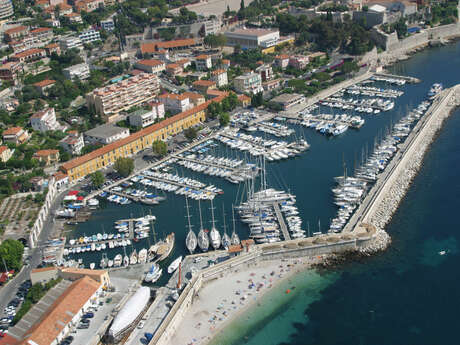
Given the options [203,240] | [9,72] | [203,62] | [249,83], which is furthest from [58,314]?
[203,62]

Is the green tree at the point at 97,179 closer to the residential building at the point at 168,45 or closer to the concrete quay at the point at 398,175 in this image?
the concrete quay at the point at 398,175

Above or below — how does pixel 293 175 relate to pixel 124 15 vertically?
below

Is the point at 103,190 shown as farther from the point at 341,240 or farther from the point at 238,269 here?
the point at 341,240

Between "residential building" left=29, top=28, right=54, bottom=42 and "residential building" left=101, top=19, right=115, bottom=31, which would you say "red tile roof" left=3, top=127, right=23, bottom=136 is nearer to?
"residential building" left=29, top=28, right=54, bottom=42

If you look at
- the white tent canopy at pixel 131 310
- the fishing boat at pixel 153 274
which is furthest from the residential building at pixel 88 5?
the white tent canopy at pixel 131 310

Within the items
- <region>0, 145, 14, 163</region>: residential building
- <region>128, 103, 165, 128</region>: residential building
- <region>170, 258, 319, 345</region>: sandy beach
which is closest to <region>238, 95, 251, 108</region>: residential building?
<region>128, 103, 165, 128</region>: residential building

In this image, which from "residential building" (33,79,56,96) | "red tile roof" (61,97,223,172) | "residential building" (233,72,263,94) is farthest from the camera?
"residential building" (33,79,56,96)

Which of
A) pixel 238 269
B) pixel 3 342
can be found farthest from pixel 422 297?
pixel 3 342

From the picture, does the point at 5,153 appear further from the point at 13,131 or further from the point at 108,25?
the point at 108,25
